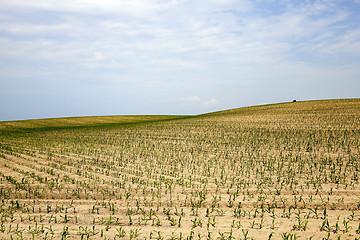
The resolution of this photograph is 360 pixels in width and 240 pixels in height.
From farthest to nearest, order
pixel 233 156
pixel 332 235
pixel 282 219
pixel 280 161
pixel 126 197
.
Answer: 1. pixel 233 156
2. pixel 280 161
3. pixel 126 197
4. pixel 282 219
5. pixel 332 235

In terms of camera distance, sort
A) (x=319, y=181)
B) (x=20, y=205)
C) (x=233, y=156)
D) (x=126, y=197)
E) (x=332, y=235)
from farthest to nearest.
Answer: (x=233, y=156), (x=319, y=181), (x=126, y=197), (x=20, y=205), (x=332, y=235)

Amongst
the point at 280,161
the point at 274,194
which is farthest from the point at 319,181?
the point at 280,161

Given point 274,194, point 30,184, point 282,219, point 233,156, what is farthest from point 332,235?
point 30,184

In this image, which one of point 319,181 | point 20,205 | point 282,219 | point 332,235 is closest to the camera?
point 332,235

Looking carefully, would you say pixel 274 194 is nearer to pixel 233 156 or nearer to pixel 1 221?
pixel 233 156

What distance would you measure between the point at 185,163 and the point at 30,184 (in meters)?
7.86

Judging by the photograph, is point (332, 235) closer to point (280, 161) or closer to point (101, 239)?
point (101, 239)

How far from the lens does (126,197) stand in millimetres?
9133

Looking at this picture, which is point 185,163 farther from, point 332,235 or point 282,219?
point 332,235

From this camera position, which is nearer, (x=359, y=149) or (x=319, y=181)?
(x=319, y=181)

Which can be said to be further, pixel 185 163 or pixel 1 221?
pixel 185 163

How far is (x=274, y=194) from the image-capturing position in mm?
9094

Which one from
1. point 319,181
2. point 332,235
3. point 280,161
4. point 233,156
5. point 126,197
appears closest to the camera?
point 332,235

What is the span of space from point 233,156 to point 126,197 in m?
8.85
